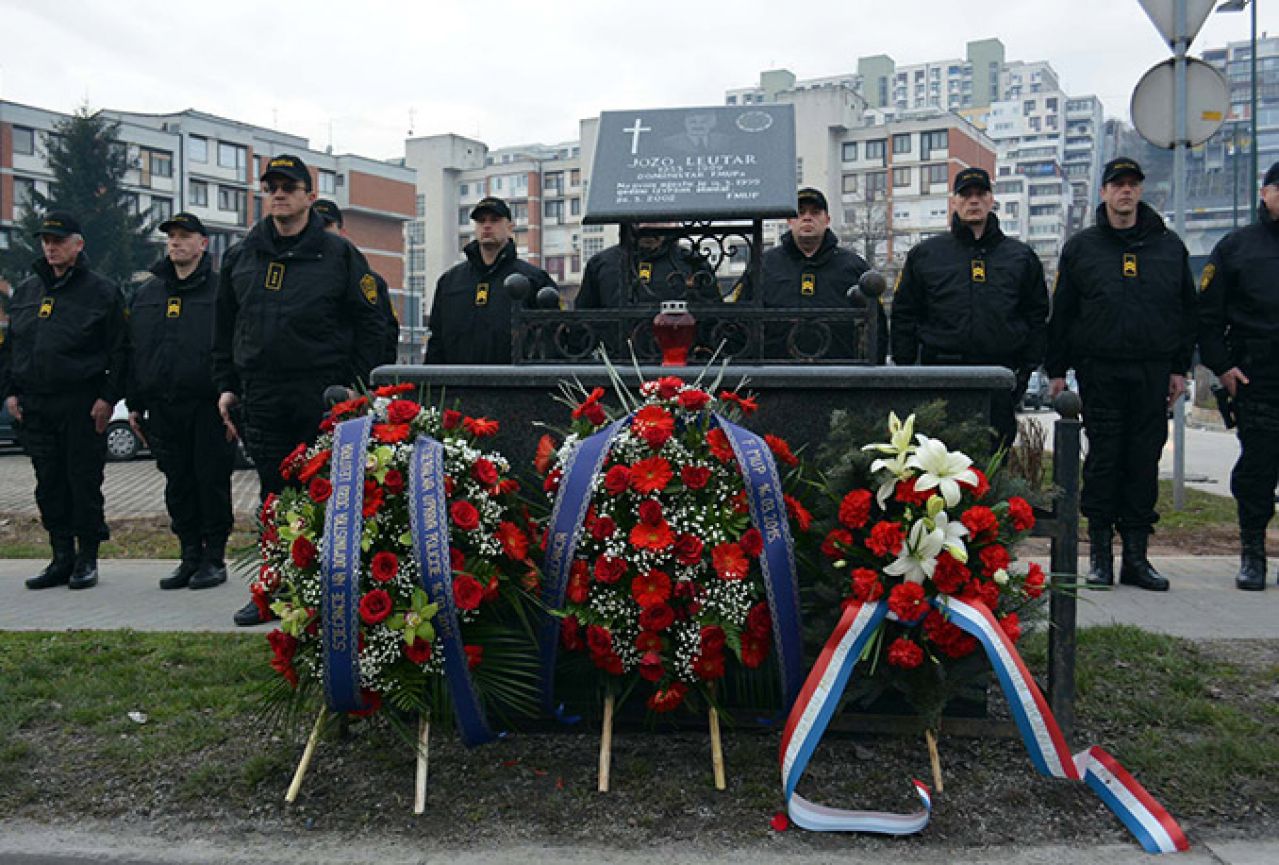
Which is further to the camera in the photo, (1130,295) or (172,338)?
(172,338)

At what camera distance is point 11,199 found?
56.2 m

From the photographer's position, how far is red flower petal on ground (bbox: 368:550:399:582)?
3238 mm

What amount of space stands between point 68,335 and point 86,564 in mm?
1403

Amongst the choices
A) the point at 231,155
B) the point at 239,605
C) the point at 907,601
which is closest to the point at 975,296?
the point at 907,601

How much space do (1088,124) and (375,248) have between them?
118m

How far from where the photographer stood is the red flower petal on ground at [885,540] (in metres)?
3.20

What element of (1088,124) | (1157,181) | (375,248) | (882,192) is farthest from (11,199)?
(1088,124)

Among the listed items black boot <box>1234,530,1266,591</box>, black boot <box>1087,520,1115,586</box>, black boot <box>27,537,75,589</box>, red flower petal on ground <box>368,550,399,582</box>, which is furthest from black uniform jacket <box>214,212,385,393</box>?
black boot <box>1234,530,1266,591</box>

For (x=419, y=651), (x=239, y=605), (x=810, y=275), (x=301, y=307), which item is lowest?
(x=239, y=605)

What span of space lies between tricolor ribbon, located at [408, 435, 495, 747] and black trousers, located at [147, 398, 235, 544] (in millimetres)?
3700

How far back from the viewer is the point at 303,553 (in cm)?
331

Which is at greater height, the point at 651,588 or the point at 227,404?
the point at 227,404

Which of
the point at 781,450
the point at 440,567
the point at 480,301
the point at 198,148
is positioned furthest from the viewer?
the point at 198,148

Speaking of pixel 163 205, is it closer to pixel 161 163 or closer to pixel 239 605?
pixel 161 163
